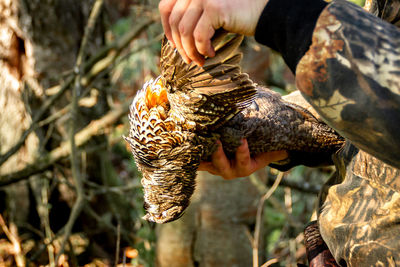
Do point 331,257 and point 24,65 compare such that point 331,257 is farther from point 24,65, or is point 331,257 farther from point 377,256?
point 24,65

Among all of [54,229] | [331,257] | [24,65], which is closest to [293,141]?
[331,257]

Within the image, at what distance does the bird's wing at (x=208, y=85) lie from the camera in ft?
3.81

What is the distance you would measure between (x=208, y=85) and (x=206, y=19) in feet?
1.00

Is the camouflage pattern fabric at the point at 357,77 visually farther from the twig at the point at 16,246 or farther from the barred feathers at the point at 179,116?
the twig at the point at 16,246

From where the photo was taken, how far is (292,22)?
0.87 m

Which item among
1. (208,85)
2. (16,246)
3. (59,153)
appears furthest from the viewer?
(16,246)

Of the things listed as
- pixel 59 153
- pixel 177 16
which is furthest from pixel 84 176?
pixel 177 16

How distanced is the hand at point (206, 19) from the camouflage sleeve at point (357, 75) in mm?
158

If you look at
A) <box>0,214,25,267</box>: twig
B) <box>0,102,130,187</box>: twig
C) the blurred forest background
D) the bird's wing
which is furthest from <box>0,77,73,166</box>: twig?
the bird's wing

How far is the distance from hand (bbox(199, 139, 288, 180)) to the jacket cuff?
65 cm

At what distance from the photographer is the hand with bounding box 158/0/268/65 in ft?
2.98

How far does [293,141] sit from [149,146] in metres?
0.60

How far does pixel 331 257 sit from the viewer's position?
56.4 inches

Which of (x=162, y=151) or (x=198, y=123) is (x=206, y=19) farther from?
(x=162, y=151)
